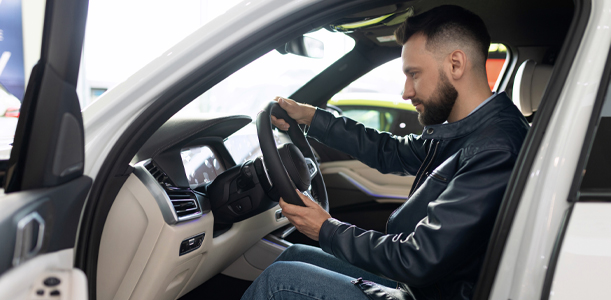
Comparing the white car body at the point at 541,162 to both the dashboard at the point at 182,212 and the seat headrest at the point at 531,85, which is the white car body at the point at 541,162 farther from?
the seat headrest at the point at 531,85

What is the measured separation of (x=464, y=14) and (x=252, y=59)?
0.58 metres

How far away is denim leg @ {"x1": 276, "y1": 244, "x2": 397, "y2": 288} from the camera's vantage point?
4.24ft

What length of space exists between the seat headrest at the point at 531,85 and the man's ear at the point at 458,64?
0.78 metres

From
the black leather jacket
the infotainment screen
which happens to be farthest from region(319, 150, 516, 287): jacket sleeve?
the infotainment screen

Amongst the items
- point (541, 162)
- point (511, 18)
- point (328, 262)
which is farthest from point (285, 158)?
point (511, 18)

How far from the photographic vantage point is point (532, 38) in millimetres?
1784

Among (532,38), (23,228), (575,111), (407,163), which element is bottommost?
(407,163)

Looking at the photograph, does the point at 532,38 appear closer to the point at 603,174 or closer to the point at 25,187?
the point at 603,174

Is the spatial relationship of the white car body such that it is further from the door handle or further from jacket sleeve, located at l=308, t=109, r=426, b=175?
jacket sleeve, located at l=308, t=109, r=426, b=175

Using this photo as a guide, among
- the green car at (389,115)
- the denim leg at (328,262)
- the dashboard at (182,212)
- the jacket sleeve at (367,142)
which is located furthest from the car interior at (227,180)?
the green car at (389,115)

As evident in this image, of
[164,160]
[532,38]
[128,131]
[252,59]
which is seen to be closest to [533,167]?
[252,59]

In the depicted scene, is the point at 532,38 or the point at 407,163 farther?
the point at 532,38

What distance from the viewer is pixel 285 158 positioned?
1291mm

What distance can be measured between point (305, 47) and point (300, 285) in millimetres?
929
